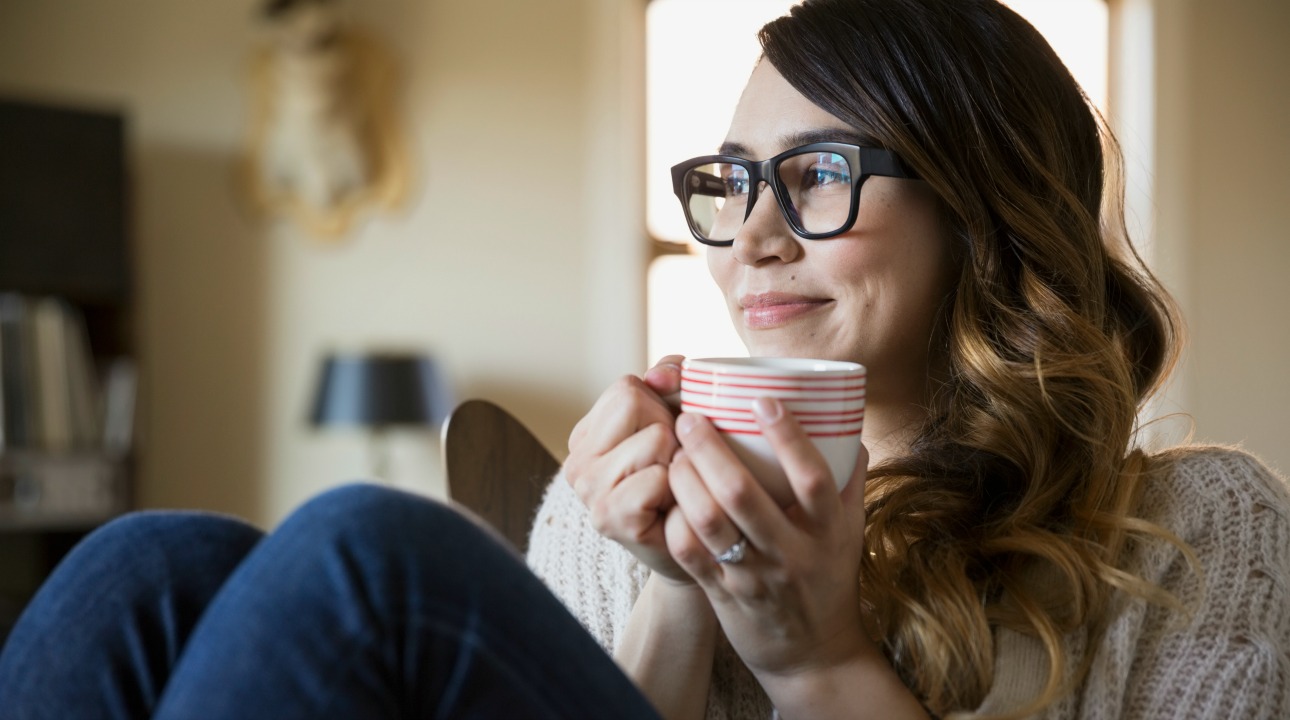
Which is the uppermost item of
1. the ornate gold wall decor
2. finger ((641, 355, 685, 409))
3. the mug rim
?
the ornate gold wall decor

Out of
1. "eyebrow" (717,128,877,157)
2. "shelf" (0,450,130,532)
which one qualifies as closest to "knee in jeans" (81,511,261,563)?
"eyebrow" (717,128,877,157)

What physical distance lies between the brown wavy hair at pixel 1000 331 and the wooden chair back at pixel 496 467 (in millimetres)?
413

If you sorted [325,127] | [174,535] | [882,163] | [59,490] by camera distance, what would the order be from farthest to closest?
[325,127]
[59,490]
[882,163]
[174,535]

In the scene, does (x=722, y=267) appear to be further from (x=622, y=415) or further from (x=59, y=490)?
(x=59, y=490)

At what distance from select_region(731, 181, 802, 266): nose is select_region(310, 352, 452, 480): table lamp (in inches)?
88.3

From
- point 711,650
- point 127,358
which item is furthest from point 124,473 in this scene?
point 711,650

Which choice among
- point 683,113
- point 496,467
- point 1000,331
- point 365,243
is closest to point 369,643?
point 496,467

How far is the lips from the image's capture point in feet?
3.57

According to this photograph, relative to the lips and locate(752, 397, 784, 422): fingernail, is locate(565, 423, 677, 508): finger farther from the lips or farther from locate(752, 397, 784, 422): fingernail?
the lips

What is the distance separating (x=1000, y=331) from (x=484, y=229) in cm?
266

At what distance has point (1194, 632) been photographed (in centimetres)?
86

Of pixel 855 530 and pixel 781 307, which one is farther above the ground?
pixel 781 307

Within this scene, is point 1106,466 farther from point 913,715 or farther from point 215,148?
point 215,148

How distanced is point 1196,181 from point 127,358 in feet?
11.0
